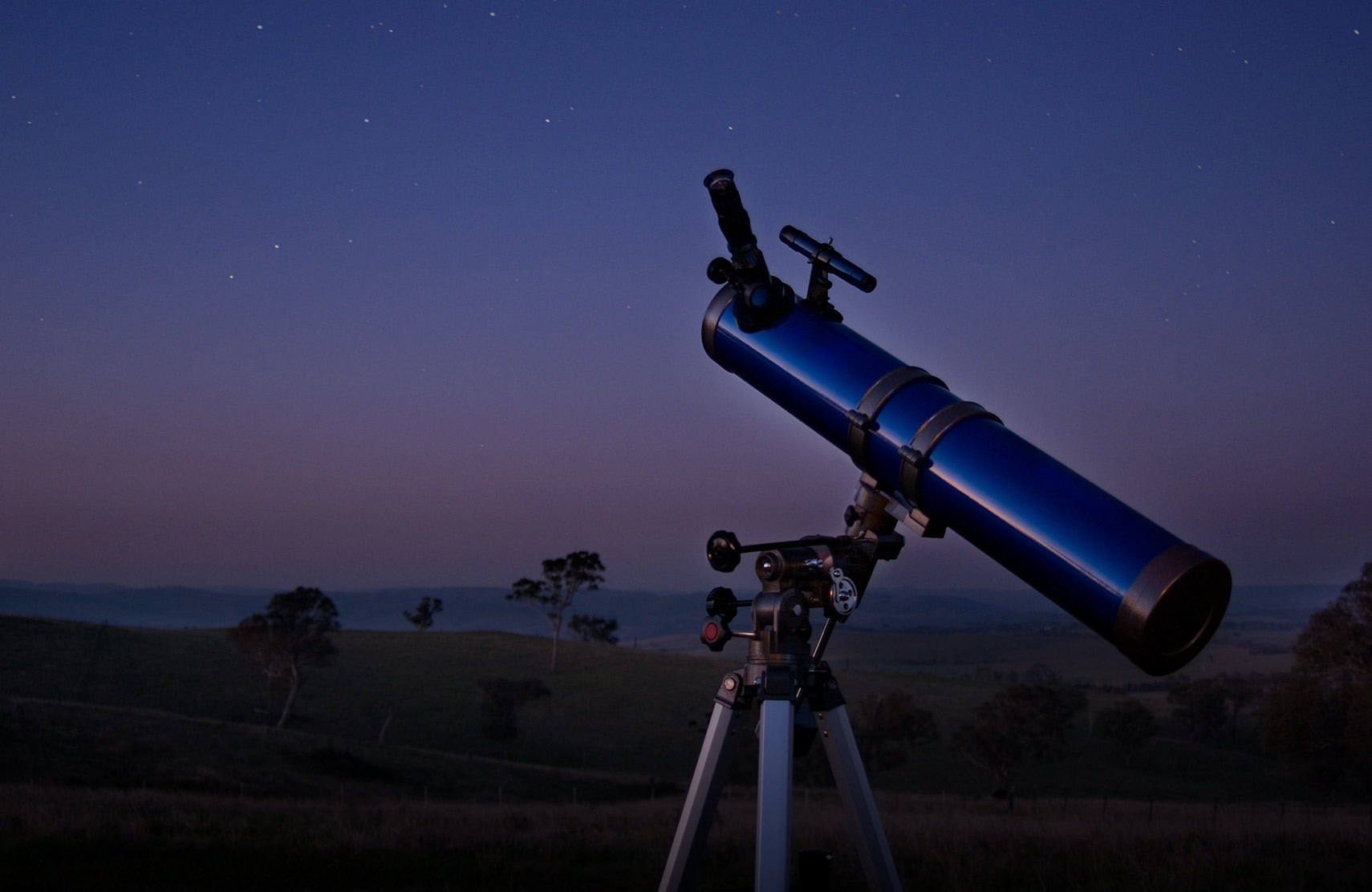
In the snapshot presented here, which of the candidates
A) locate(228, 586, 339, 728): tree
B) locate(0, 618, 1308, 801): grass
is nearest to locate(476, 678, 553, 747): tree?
locate(0, 618, 1308, 801): grass

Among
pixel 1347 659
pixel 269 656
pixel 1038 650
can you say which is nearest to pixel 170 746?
pixel 269 656

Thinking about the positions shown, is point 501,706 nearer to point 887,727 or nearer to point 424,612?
point 887,727

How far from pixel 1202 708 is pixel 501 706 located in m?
41.7

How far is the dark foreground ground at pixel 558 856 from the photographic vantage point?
7.68 meters

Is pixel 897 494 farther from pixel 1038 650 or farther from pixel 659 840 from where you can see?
pixel 1038 650

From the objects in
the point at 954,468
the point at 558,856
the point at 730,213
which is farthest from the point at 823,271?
the point at 558,856

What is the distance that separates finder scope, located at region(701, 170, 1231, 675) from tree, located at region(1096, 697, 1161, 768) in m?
58.6

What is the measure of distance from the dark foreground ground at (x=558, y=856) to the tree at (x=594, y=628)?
75805 mm

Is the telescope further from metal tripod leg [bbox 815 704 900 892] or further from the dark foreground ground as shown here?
the dark foreground ground

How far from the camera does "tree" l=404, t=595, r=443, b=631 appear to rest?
90.5 metres

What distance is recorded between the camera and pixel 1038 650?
15350cm

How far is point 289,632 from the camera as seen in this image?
51812 mm

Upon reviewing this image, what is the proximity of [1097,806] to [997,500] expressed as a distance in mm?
33376

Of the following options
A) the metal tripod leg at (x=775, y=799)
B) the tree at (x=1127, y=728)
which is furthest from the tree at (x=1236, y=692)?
the metal tripod leg at (x=775, y=799)
